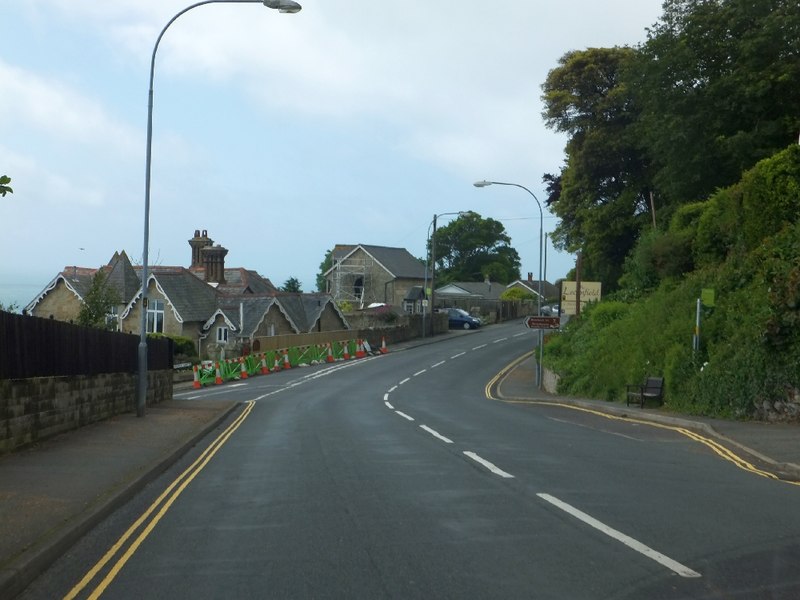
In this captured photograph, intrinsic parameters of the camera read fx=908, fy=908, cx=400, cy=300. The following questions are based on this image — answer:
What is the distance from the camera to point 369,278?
328ft

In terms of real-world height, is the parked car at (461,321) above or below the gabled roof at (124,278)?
below

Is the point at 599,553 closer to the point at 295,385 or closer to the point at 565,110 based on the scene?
the point at 295,385

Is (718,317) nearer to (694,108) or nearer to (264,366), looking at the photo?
(694,108)

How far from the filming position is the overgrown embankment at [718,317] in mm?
20500

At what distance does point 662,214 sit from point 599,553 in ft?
129

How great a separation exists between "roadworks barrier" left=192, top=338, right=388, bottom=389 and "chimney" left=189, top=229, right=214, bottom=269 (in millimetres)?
26256

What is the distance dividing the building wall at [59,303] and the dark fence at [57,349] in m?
42.1

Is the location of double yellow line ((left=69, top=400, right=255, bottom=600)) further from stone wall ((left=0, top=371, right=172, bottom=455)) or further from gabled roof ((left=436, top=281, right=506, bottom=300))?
gabled roof ((left=436, top=281, right=506, bottom=300))

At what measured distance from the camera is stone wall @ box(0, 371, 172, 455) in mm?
13664

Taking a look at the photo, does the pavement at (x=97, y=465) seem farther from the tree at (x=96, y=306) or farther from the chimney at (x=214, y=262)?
the chimney at (x=214, y=262)

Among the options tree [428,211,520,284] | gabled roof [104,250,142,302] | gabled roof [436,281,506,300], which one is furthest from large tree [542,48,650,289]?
tree [428,211,520,284]

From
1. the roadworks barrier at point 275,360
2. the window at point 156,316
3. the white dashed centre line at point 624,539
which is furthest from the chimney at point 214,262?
the white dashed centre line at point 624,539

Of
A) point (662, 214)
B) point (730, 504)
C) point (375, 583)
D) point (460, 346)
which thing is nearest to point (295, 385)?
point (662, 214)

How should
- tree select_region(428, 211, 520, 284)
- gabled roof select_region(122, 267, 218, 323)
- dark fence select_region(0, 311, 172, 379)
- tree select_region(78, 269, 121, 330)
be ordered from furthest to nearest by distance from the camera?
tree select_region(428, 211, 520, 284), gabled roof select_region(122, 267, 218, 323), tree select_region(78, 269, 121, 330), dark fence select_region(0, 311, 172, 379)
